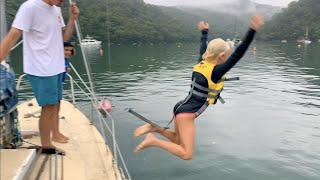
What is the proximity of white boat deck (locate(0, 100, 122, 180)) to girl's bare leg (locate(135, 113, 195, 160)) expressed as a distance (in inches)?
35.6

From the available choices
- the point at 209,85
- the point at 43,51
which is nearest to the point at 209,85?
the point at 209,85

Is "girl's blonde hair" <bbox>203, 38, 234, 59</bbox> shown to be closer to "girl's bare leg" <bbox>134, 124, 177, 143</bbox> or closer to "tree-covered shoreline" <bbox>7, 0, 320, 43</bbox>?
"girl's bare leg" <bbox>134, 124, 177, 143</bbox>

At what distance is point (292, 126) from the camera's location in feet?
63.5

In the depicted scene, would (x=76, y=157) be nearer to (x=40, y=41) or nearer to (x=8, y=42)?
(x=40, y=41)

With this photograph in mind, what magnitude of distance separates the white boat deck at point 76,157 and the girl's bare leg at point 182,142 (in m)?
0.91

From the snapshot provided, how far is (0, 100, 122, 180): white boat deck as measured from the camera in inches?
214

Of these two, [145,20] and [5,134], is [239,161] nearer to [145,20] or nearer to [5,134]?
[5,134]

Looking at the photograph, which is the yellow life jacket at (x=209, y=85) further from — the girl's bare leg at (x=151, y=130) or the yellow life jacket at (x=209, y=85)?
the girl's bare leg at (x=151, y=130)

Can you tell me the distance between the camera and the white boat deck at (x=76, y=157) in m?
5.43

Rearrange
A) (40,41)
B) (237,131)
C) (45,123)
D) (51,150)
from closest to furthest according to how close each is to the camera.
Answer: (40,41) → (45,123) → (51,150) → (237,131)

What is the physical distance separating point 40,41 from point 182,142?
239 cm

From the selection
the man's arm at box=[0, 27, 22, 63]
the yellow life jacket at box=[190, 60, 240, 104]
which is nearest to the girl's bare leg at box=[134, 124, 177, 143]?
the yellow life jacket at box=[190, 60, 240, 104]

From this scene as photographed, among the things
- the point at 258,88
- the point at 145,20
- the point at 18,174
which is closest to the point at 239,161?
the point at 18,174

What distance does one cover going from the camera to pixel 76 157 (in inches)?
259
